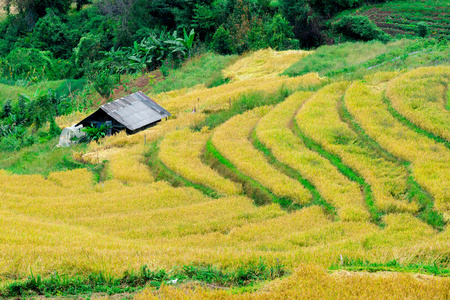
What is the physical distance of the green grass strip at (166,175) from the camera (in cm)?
1357

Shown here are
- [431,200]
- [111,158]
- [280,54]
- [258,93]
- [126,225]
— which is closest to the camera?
[431,200]

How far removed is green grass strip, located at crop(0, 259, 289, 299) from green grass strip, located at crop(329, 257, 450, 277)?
37.8 inches

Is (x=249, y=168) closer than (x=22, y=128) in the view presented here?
Yes

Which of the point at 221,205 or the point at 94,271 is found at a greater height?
the point at 94,271

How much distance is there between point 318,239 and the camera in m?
9.61

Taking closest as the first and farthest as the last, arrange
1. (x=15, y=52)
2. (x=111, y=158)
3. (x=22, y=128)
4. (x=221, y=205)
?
(x=221, y=205) < (x=111, y=158) < (x=22, y=128) < (x=15, y=52)

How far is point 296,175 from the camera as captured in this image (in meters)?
13.1

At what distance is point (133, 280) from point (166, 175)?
788 centimetres

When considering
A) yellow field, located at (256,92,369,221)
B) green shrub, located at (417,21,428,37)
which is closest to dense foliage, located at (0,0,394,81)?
green shrub, located at (417,21,428,37)

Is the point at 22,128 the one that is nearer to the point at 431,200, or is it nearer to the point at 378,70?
the point at 378,70

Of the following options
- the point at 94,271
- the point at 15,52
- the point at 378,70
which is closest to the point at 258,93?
the point at 378,70

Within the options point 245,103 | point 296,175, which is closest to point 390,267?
point 296,175

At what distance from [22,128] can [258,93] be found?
1228cm

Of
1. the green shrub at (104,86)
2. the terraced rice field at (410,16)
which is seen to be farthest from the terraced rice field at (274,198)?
the terraced rice field at (410,16)
